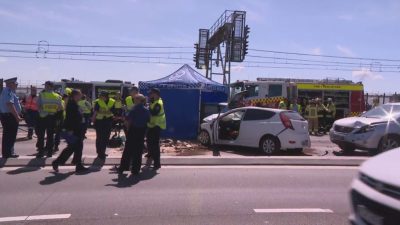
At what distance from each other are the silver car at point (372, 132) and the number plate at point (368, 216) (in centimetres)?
990

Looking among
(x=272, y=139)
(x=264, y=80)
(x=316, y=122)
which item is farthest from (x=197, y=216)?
(x=264, y=80)

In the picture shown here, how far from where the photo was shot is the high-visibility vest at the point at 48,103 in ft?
38.7

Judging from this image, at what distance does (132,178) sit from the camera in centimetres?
951

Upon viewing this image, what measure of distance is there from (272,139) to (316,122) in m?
9.27

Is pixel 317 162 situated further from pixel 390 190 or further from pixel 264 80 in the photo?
pixel 264 80

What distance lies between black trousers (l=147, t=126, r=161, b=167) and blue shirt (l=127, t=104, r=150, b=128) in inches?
28.9

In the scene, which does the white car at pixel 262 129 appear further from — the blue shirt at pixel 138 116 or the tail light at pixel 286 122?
the blue shirt at pixel 138 116

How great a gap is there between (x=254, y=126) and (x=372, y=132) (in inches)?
125

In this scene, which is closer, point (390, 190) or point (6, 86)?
point (390, 190)

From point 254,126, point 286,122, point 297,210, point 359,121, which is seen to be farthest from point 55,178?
point 359,121

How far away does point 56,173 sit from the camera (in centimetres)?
983

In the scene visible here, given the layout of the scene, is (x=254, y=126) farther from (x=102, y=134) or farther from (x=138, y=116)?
(x=138, y=116)

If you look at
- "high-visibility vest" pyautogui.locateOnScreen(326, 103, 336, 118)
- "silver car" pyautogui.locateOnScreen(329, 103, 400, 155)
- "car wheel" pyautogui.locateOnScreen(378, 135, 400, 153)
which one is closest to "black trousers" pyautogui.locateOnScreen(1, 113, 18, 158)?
"silver car" pyautogui.locateOnScreen(329, 103, 400, 155)

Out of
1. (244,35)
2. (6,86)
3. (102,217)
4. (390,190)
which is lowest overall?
(102,217)
